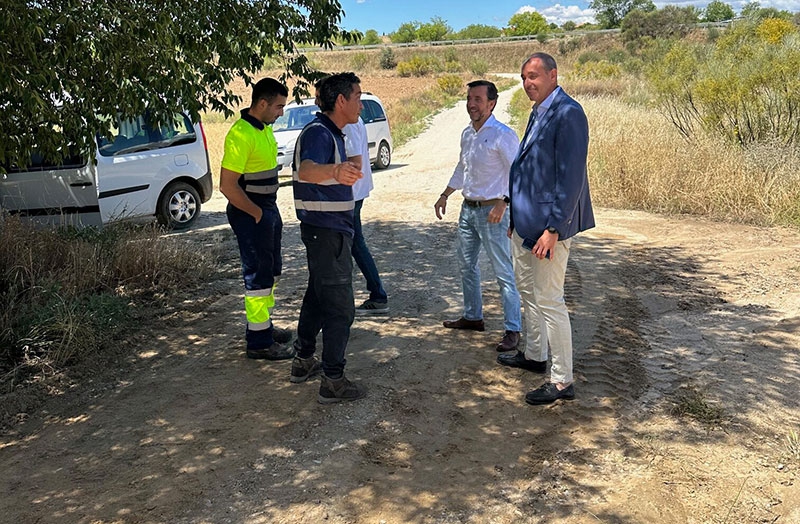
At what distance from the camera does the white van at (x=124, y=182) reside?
318 inches

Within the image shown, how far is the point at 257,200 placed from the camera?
15.4 ft

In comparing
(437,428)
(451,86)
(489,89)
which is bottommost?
(437,428)

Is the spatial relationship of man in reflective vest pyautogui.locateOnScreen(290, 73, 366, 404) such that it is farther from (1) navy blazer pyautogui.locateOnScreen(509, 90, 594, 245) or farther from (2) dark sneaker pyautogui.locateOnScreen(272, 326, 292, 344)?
(2) dark sneaker pyautogui.locateOnScreen(272, 326, 292, 344)

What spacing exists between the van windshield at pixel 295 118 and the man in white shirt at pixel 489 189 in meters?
10.2

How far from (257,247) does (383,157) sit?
436 inches

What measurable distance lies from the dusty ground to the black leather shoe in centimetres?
6

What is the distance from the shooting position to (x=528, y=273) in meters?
4.21

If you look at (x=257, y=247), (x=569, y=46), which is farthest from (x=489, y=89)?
(x=569, y=46)

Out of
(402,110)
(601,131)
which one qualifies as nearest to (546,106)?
(601,131)

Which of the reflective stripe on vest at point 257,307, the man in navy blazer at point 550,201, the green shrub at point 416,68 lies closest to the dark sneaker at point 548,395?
the man in navy blazer at point 550,201

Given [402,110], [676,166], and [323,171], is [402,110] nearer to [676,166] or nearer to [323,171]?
[676,166]

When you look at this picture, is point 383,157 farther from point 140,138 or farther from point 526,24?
point 526,24

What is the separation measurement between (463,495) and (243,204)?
7.75 feet

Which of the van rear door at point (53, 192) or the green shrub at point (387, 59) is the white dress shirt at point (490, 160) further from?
the green shrub at point (387, 59)
